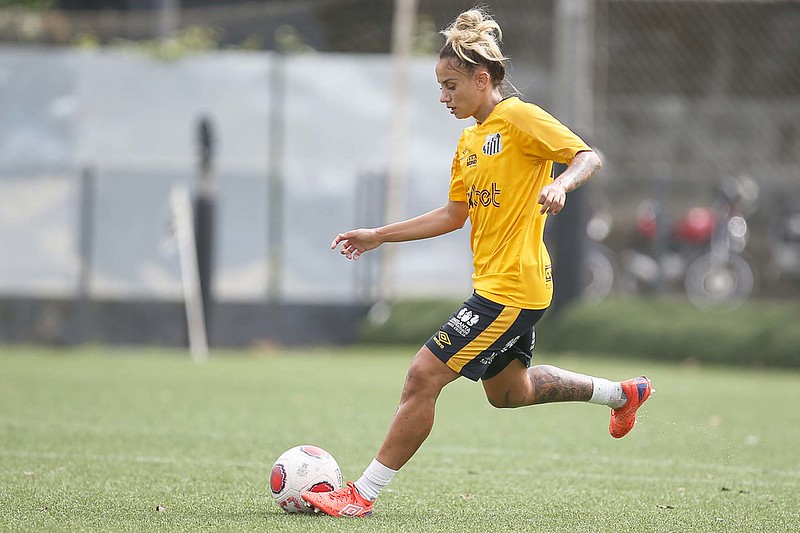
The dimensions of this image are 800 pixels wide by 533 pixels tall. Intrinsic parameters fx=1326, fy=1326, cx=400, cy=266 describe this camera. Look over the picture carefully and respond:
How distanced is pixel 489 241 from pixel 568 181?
1.68ft

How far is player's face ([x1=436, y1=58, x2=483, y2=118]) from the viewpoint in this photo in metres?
5.64

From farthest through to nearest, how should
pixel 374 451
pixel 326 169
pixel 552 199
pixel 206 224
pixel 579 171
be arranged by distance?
pixel 326 169 < pixel 206 224 < pixel 374 451 < pixel 579 171 < pixel 552 199

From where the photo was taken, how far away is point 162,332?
17266 millimetres

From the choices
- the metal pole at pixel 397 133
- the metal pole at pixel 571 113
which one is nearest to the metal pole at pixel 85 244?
the metal pole at pixel 397 133

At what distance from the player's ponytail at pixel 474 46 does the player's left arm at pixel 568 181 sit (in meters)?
0.55

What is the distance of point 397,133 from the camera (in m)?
18.5

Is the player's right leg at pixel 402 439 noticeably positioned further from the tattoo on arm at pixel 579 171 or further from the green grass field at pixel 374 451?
the tattoo on arm at pixel 579 171

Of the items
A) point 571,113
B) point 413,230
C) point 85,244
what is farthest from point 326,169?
point 413,230

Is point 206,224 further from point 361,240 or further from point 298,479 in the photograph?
point 298,479

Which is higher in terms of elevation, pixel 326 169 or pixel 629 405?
pixel 326 169

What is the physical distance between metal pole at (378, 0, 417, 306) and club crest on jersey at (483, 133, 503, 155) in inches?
477

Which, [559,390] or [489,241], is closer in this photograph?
[489,241]

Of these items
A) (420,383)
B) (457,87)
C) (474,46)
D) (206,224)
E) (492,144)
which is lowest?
(420,383)

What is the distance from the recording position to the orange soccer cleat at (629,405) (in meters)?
6.11
